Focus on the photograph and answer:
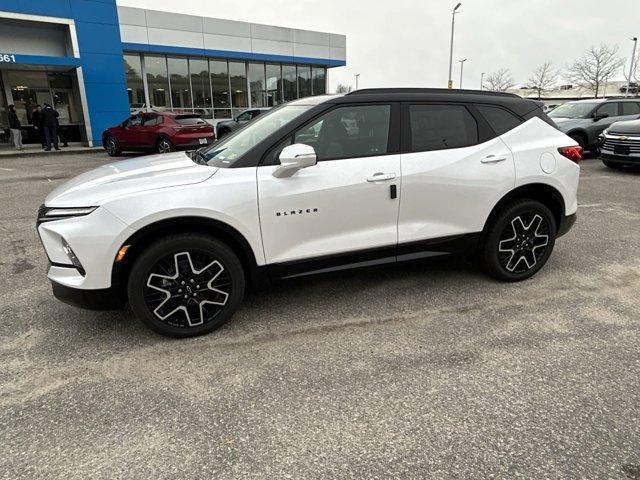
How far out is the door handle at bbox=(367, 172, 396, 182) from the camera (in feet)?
11.5

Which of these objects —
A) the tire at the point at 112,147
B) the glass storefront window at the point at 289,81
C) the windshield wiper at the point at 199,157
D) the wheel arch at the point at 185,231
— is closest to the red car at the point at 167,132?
the tire at the point at 112,147

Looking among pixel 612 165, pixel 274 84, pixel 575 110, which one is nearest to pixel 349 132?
pixel 612 165

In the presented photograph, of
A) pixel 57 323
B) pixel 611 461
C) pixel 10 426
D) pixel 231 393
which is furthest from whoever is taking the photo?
pixel 57 323

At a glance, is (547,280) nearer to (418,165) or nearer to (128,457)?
(418,165)

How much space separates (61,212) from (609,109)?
1519cm

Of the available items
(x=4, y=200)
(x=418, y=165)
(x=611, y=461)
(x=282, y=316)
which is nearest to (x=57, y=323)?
(x=282, y=316)

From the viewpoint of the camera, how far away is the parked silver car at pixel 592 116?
13203mm

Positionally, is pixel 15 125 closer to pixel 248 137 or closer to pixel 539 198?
pixel 248 137

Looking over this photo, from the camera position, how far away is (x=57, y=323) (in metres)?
3.59

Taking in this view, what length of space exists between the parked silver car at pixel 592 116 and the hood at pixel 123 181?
41.1 ft

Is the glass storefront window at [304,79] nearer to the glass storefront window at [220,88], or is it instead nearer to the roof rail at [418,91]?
the glass storefront window at [220,88]

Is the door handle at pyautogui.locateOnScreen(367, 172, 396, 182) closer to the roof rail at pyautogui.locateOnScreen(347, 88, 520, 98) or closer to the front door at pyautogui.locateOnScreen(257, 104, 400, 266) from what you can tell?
the front door at pyautogui.locateOnScreen(257, 104, 400, 266)

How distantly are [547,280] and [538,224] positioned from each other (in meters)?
0.57

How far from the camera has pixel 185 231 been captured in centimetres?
319
